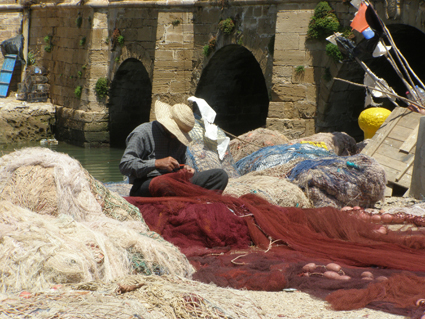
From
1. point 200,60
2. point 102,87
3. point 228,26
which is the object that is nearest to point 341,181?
point 228,26

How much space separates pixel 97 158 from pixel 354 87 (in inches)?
276

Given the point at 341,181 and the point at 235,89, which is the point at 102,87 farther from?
the point at 341,181

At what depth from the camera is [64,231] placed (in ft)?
10.9

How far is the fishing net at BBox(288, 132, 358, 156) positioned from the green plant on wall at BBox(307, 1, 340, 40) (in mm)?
2484

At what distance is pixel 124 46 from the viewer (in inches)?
582

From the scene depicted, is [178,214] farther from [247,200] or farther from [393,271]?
[393,271]

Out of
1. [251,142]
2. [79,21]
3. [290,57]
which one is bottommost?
[251,142]

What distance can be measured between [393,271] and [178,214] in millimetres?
1816

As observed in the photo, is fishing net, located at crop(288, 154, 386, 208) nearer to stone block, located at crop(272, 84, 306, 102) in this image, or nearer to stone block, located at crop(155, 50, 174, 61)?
stone block, located at crop(272, 84, 306, 102)

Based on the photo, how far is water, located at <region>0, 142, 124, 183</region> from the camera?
11758mm

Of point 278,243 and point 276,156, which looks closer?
point 278,243

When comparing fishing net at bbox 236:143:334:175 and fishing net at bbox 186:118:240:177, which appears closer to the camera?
fishing net at bbox 186:118:240:177

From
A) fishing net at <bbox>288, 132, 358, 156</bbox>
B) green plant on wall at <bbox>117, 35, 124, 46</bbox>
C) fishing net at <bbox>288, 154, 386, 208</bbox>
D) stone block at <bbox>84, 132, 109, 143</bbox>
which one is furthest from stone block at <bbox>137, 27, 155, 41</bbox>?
fishing net at <bbox>288, 154, 386, 208</bbox>

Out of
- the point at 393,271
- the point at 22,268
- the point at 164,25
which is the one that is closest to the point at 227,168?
the point at 393,271
